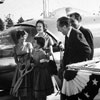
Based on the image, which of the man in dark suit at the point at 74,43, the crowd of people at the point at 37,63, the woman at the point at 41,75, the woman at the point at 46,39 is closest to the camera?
the man in dark suit at the point at 74,43

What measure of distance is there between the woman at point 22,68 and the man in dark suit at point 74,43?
1.35m

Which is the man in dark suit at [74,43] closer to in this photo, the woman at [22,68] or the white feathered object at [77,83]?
the white feathered object at [77,83]

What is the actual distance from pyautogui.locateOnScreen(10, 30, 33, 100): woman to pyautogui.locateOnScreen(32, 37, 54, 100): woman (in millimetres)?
230

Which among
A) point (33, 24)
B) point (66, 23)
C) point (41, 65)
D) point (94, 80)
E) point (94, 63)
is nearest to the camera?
point (94, 80)

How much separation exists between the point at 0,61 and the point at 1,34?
1.12 m

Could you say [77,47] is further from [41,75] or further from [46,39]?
[46,39]

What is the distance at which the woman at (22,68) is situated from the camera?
6.35 meters

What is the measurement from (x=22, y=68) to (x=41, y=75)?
54 cm

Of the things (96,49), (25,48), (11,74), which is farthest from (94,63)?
(96,49)

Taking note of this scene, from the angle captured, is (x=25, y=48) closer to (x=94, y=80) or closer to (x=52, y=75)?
(x=52, y=75)

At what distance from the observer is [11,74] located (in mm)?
6965

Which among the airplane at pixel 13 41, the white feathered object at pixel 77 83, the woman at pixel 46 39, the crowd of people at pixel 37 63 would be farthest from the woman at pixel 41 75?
the white feathered object at pixel 77 83

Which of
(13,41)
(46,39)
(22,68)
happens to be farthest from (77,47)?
(13,41)

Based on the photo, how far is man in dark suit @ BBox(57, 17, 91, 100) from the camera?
512 centimetres
